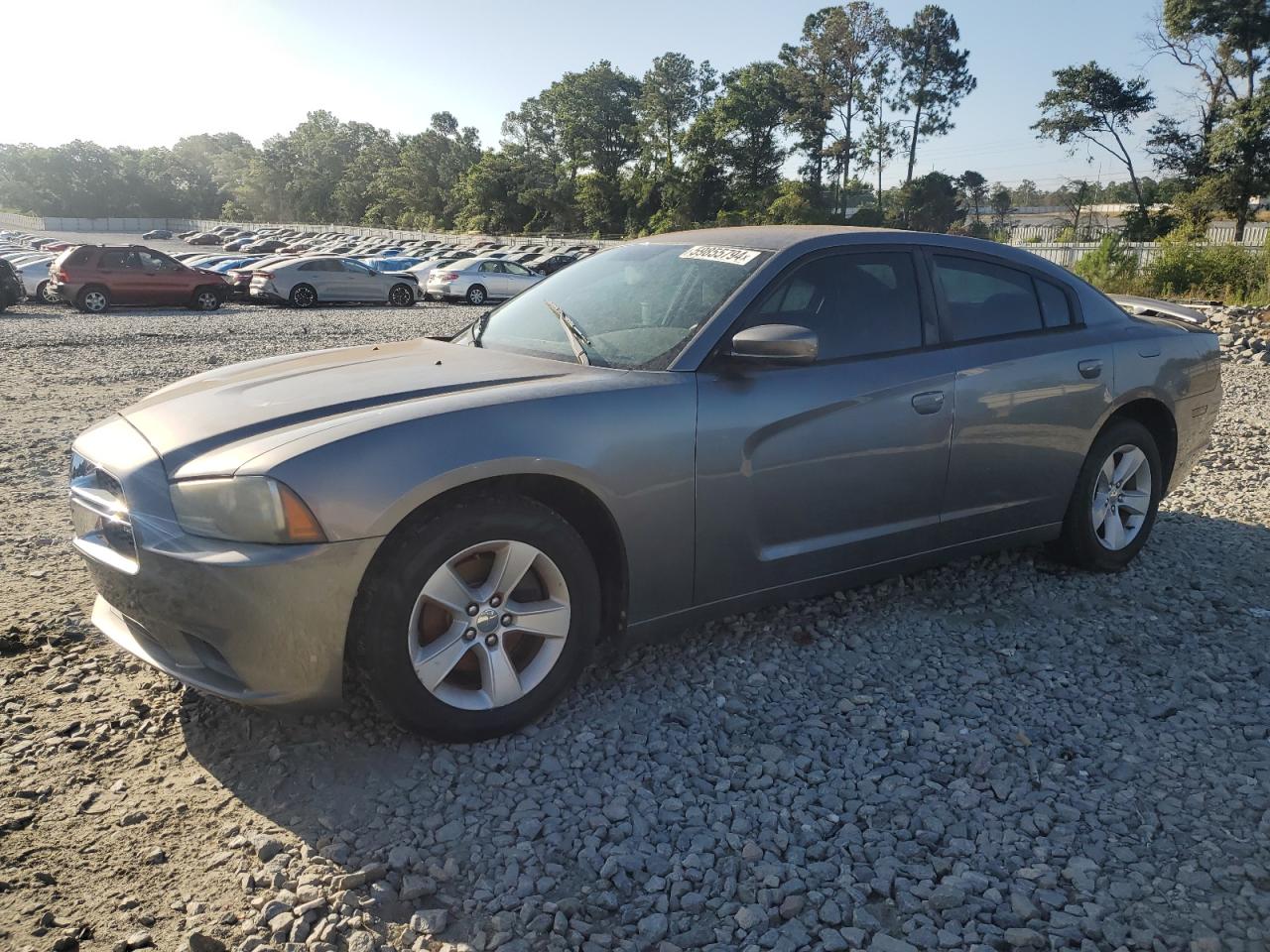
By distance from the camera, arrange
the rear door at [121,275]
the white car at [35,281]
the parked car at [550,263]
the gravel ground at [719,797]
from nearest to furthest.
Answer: the gravel ground at [719,797] < the rear door at [121,275] < the white car at [35,281] < the parked car at [550,263]

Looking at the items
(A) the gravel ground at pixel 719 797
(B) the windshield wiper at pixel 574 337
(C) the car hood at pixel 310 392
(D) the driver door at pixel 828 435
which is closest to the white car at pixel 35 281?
(A) the gravel ground at pixel 719 797

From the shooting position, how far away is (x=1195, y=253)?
1766 cm

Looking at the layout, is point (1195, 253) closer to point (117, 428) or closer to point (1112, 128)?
point (117, 428)

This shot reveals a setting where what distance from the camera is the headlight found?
2.52m

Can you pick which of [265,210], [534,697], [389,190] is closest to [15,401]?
[534,697]

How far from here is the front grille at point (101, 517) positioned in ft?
9.11

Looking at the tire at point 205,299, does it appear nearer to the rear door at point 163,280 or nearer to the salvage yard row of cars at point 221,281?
the salvage yard row of cars at point 221,281

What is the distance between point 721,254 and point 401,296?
23.6m

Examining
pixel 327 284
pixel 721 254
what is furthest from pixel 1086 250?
pixel 721 254

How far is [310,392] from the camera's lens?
124 inches

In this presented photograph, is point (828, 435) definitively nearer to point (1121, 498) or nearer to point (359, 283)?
point (1121, 498)

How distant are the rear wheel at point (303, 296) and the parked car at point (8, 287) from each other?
596 centimetres

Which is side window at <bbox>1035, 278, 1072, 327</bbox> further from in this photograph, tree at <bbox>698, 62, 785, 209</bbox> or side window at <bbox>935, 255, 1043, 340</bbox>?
tree at <bbox>698, 62, 785, 209</bbox>

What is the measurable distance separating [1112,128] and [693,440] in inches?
2057
